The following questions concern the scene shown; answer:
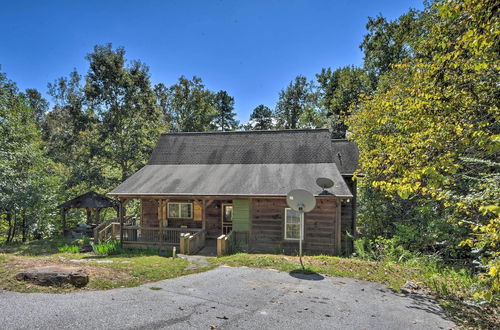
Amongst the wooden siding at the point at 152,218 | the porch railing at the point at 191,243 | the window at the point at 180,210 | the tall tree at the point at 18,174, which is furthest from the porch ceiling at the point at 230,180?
the tall tree at the point at 18,174

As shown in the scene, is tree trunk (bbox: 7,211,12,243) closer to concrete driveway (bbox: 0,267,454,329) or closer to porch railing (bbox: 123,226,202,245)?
porch railing (bbox: 123,226,202,245)

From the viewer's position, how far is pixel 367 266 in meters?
8.32

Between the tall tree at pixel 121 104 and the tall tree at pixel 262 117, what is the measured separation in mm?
27880

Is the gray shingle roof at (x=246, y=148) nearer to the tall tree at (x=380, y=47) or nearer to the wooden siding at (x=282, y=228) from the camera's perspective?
the wooden siding at (x=282, y=228)

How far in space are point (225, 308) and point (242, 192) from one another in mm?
7274

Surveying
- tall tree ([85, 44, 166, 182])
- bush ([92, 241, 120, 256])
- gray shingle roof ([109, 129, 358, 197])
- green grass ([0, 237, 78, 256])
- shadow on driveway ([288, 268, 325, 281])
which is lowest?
green grass ([0, 237, 78, 256])

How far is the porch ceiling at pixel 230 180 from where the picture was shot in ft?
40.2

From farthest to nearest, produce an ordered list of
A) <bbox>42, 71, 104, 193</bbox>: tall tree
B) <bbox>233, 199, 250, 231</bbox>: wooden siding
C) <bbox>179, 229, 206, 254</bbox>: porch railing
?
<bbox>42, 71, 104, 193</bbox>: tall tree < <bbox>233, 199, 250, 231</bbox>: wooden siding < <bbox>179, 229, 206, 254</bbox>: porch railing

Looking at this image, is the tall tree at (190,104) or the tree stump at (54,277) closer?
the tree stump at (54,277)

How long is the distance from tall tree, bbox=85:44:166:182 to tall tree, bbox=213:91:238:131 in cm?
2280

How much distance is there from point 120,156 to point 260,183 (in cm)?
1363

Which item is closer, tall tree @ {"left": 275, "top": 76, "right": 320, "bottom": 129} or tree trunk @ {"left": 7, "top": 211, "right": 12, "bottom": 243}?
tree trunk @ {"left": 7, "top": 211, "right": 12, "bottom": 243}

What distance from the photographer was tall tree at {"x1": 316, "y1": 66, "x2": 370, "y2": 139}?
29809mm

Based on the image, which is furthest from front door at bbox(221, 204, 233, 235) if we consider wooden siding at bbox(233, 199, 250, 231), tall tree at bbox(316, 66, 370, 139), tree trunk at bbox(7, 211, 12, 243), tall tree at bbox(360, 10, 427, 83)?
tall tree at bbox(360, 10, 427, 83)
